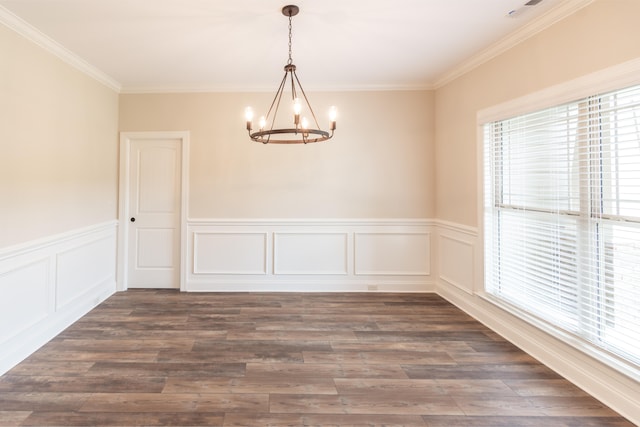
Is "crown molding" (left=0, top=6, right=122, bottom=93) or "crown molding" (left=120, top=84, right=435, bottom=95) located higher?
"crown molding" (left=120, top=84, right=435, bottom=95)

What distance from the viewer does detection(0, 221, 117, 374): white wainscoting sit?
237 centimetres

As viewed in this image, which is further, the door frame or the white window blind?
the door frame

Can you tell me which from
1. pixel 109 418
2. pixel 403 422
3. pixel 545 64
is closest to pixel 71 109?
pixel 109 418

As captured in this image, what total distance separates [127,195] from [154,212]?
39 cm

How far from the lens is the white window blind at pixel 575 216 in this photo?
1922mm

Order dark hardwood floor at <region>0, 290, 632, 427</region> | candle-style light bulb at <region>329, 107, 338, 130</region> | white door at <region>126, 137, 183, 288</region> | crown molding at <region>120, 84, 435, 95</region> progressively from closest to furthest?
dark hardwood floor at <region>0, 290, 632, 427</region> < candle-style light bulb at <region>329, 107, 338, 130</region> < crown molding at <region>120, 84, 435, 95</region> < white door at <region>126, 137, 183, 288</region>

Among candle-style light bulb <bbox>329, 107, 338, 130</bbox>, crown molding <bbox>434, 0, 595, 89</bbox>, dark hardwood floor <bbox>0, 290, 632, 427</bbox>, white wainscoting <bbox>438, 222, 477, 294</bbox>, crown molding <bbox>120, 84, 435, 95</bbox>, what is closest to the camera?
dark hardwood floor <bbox>0, 290, 632, 427</bbox>

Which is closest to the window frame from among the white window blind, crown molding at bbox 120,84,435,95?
the white window blind

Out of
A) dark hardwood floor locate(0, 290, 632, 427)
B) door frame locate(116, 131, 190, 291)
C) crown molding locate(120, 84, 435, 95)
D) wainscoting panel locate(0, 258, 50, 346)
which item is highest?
crown molding locate(120, 84, 435, 95)

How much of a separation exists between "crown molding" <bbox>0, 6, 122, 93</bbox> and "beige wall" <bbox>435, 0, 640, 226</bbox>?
3.91 metres

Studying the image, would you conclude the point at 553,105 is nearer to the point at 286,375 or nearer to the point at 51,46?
the point at 286,375

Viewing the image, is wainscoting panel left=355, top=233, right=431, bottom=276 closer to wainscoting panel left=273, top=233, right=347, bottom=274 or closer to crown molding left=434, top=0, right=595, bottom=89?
wainscoting panel left=273, top=233, right=347, bottom=274

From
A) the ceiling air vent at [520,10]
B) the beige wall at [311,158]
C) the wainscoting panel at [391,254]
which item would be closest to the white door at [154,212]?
the beige wall at [311,158]

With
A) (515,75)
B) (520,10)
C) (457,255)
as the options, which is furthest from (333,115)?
(457,255)
